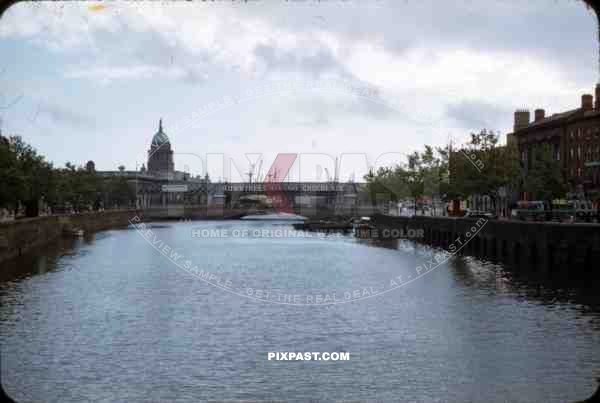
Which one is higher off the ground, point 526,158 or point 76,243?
point 526,158

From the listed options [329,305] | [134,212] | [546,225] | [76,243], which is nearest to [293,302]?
[329,305]

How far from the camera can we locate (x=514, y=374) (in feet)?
82.9

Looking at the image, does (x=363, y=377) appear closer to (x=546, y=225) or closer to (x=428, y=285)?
(x=428, y=285)

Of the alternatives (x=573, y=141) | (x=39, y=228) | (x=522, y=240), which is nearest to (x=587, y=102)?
(x=573, y=141)

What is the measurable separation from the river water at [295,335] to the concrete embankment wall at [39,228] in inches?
292

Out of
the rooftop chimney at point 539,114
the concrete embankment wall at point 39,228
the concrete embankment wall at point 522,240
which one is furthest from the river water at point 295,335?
the rooftop chimney at point 539,114

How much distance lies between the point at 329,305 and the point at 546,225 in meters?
28.1

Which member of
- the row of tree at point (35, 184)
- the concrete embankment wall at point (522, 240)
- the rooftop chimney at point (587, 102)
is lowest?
the concrete embankment wall at point (522, 240)

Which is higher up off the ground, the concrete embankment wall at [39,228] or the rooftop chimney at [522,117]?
the rooftop chimney at [522,117]

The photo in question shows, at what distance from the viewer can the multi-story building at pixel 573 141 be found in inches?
3718

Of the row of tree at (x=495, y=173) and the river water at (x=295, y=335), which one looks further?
the row of tree at (x=495, y=173)

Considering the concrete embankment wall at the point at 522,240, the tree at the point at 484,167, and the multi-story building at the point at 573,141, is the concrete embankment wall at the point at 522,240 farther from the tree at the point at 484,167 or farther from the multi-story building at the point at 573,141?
the multi-story building at the point at 573,141

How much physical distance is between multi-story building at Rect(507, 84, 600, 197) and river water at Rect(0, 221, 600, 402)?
4074 centimetres

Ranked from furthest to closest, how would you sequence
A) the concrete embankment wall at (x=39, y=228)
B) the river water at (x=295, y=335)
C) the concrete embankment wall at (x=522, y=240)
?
the concrete embankment wall at (x=39, y=228)
the concrete embankment wall at (x=522, y=240)
the river water at (x=295, y=335)
